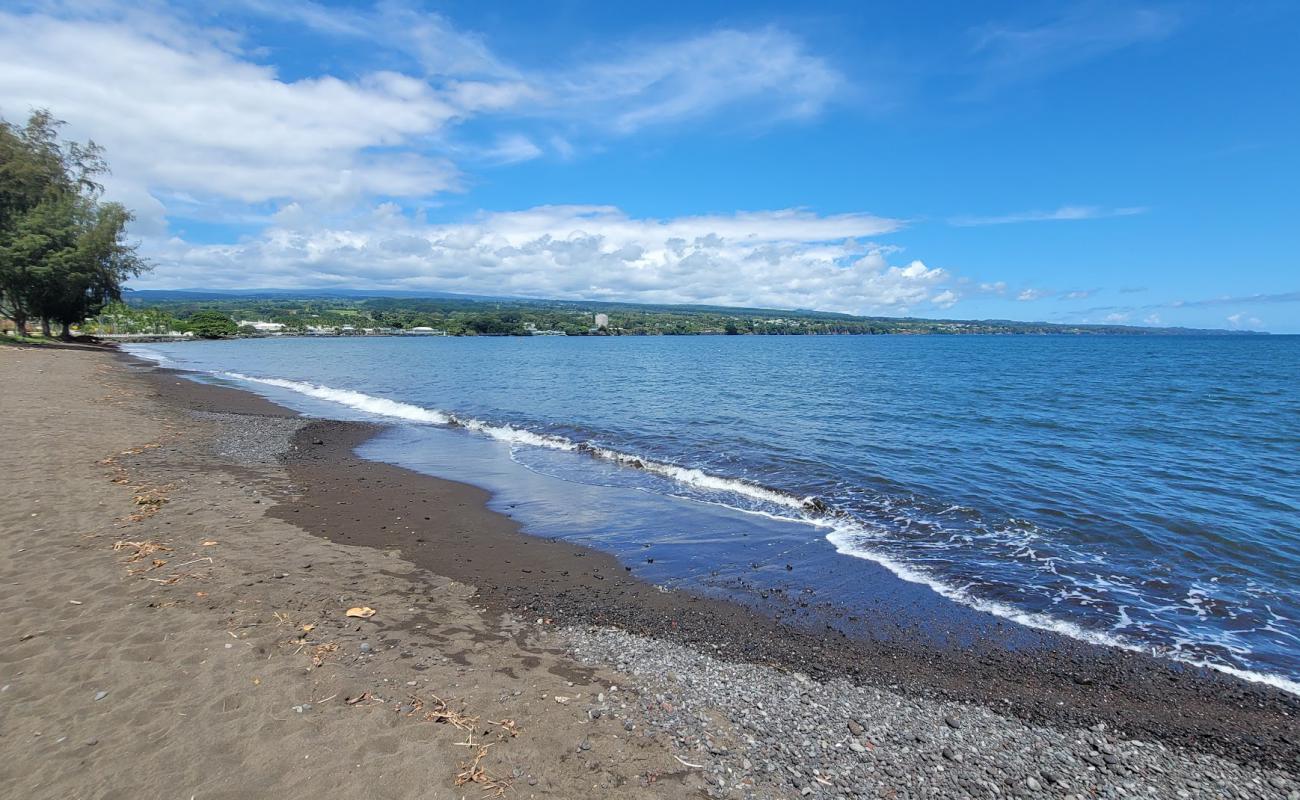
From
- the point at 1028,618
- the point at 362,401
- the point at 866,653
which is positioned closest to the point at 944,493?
the point at 1028,618

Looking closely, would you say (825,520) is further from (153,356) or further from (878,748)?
(153,356)

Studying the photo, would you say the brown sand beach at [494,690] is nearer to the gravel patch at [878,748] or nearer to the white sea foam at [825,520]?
the gravel patch at [878,748]

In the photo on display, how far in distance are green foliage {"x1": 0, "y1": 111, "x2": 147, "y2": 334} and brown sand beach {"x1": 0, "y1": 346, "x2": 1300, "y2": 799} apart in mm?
62265

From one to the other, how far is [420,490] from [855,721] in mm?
13420

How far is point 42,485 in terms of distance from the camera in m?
13.0

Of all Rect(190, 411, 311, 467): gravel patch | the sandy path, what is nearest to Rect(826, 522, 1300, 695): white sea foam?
the sandy path

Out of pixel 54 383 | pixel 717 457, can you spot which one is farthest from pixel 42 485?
pixel 54 383

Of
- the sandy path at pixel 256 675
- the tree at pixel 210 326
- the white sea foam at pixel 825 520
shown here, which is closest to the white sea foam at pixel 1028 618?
the white sea foam at pixel 825 520

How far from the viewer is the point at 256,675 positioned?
6.67m

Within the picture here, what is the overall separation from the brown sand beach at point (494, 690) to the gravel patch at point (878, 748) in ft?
0.09

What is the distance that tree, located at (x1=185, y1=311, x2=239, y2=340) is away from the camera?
153 meters

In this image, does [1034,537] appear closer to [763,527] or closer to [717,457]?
[763,527]

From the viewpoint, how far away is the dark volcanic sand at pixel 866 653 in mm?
7547

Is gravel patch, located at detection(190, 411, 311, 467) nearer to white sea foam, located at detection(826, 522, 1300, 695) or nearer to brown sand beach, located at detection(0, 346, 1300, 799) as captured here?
brown sand beach, located at detection(0, 346, 1300, 799)
